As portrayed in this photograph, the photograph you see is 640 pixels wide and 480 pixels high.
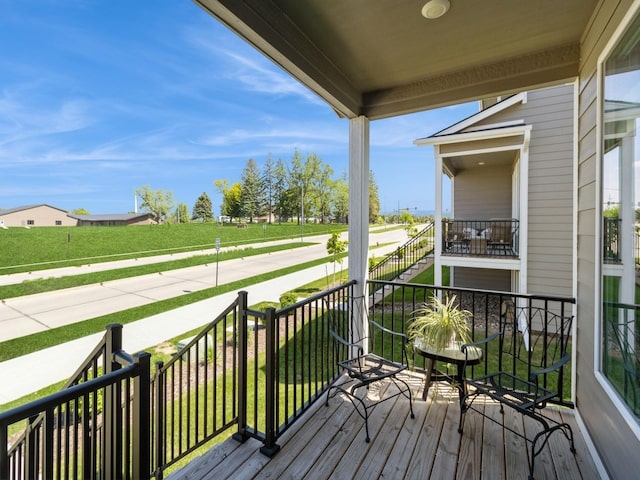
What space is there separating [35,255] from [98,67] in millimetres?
9604

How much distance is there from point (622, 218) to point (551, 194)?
4431mm

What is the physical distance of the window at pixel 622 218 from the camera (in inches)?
52.5

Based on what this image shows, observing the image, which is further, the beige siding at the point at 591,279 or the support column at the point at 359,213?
the support column at the point at 359,213

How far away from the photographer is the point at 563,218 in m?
5.07

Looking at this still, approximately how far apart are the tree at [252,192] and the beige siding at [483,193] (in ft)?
58.5

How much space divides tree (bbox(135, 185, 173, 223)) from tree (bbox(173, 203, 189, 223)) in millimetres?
480

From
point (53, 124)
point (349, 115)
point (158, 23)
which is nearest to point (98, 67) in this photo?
point (53, 124)

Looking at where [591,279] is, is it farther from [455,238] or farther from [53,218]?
[53,218]

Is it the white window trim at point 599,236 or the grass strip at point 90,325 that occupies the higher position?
the white window trim at point 599,236

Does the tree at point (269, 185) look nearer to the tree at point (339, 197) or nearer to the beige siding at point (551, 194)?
the tree at point (339, 197)

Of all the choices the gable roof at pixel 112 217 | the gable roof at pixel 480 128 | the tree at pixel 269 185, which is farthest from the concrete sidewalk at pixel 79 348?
the tree at pixel 269 185

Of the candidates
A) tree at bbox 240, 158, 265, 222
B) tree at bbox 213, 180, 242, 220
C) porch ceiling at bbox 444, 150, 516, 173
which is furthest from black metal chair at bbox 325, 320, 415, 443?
tree at bbox 213, 180, 242, 220

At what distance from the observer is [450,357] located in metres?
2.26

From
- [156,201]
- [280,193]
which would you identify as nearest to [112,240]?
[156,201]
